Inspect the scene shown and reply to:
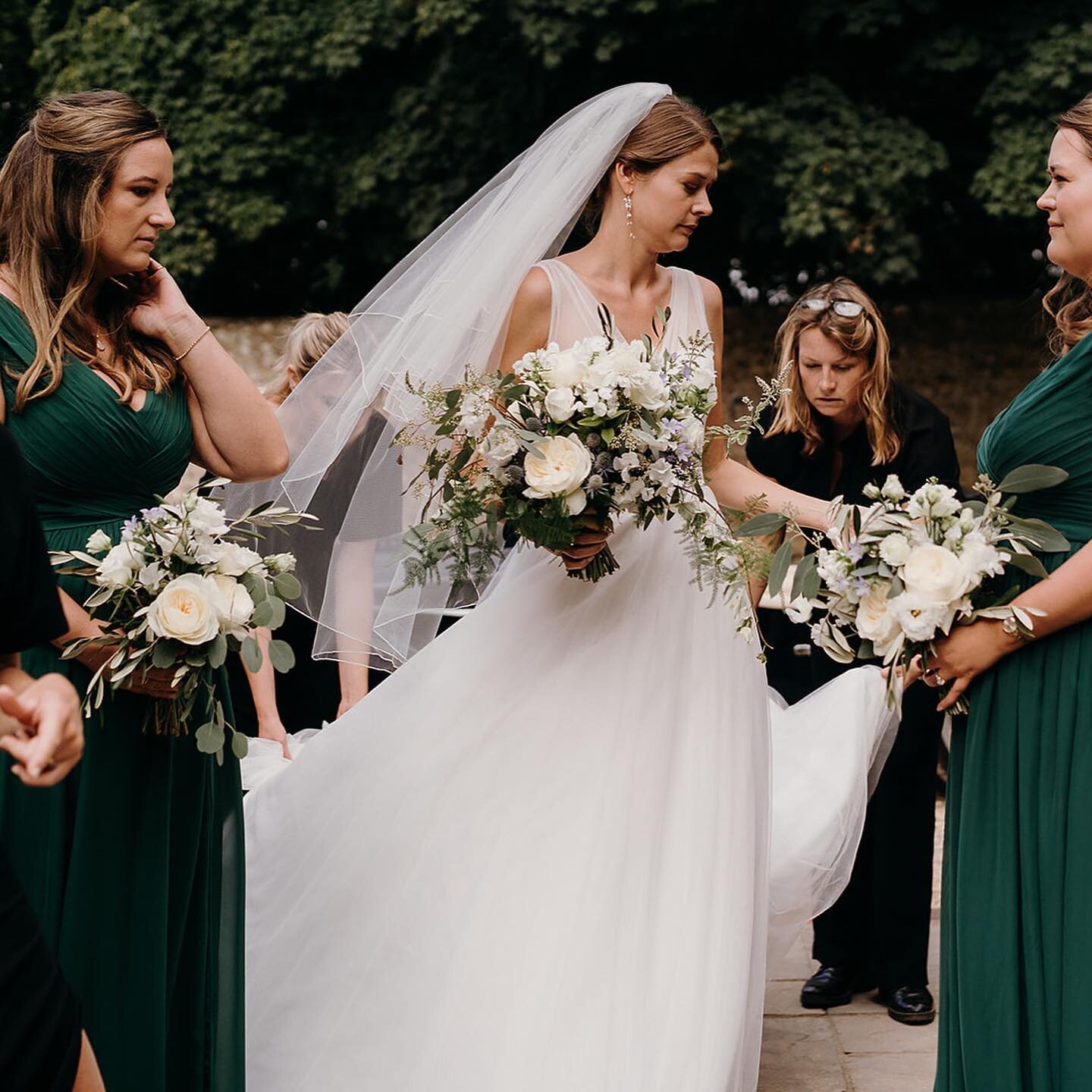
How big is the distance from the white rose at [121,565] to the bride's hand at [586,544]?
3.57 feet

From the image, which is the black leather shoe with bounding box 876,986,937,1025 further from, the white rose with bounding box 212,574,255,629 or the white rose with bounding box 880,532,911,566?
the white rose with bounding box 212,574,255,629

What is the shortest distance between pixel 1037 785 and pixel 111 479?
6.90 ft

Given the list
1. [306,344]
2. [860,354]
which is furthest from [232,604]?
[860,354]

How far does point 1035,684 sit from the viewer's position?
3174 millimetres

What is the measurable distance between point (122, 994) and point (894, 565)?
6.23 ft

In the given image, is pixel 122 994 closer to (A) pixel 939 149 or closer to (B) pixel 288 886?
(B) pixel 288 886

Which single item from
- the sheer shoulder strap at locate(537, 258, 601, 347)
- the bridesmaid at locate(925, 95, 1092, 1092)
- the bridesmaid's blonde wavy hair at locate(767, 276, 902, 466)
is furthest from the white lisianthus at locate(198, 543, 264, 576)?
the bridesmaid's blonde wavy hair at locate(767, 276, 902, 466)

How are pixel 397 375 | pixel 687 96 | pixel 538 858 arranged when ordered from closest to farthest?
pixel 538 858 → pixel 397 375 → pixel 687 96

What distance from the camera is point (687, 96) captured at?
55.2 feet

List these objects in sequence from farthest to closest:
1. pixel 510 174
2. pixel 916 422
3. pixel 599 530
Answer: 1. pixel 916 422
2. pixel 510 174
3. pixel 599 530

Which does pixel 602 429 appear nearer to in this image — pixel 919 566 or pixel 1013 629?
pixel 919 566

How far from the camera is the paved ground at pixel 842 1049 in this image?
4398 mm

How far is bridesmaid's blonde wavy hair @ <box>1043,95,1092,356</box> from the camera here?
322 centimetres

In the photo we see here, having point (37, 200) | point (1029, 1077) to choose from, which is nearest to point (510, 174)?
point (37, 200)
